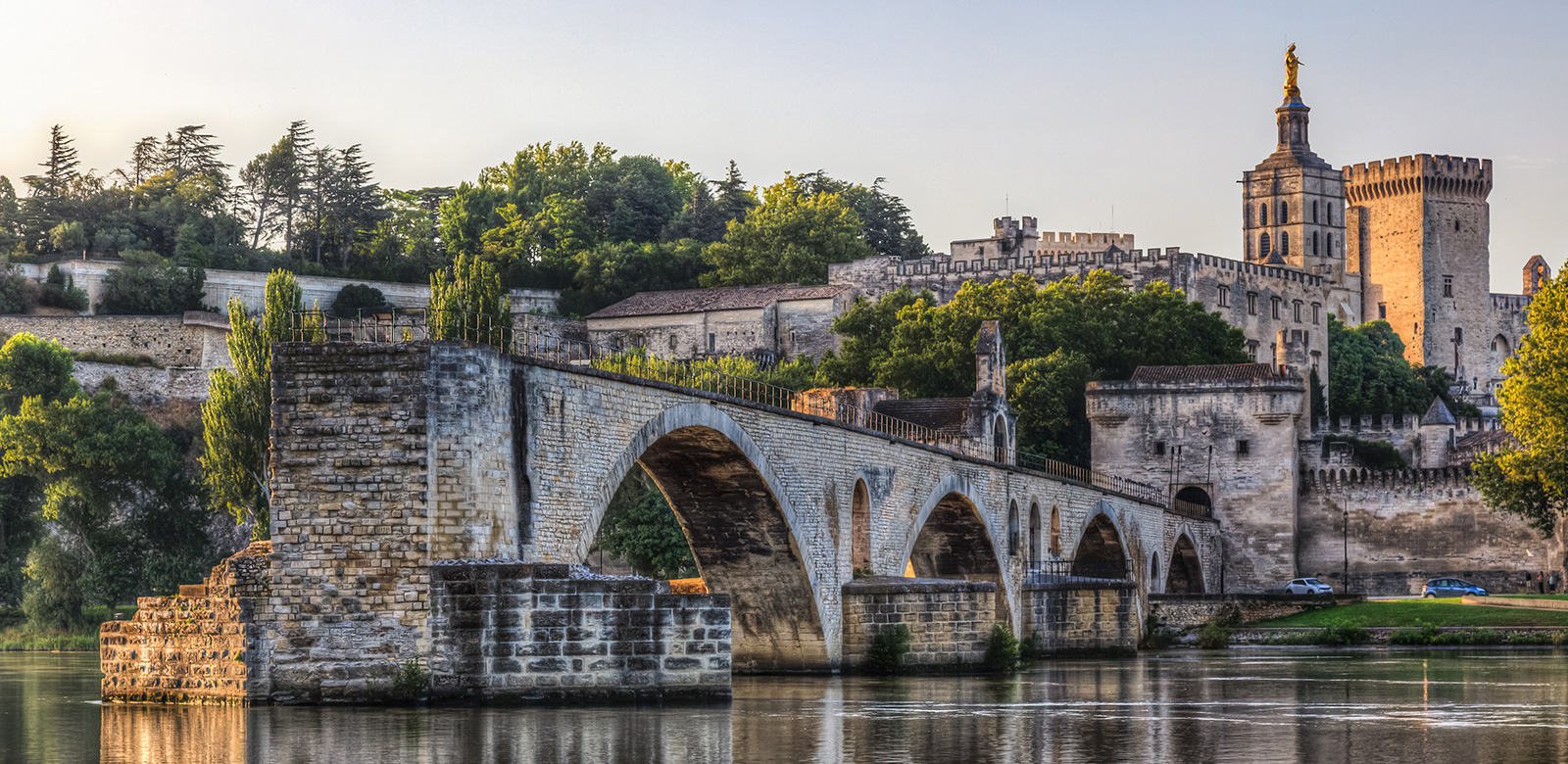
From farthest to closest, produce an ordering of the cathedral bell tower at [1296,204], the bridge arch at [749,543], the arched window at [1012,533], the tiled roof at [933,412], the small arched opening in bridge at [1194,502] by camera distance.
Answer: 1. the cathedral bell tower at [1296,204]
2. the small arched opening in bridge at [1194,502]
3. the tiled roof at [933,412]
4. the arched window at [1012,533]
5. the bridge arch at [749,543]

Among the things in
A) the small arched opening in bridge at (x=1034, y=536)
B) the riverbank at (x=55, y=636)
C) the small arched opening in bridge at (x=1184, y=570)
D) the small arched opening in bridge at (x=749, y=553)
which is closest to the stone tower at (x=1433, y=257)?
the small arched opening in bridge at (x=1184, y=570)

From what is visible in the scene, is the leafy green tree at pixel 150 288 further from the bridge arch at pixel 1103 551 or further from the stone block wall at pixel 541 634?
the stone block wall at pixel 541 634

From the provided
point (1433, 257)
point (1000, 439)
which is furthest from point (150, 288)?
point (1433, 257)

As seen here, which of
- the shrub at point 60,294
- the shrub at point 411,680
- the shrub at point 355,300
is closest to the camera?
the shrub at point 411,680

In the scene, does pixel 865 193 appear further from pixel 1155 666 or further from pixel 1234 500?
pixel 1155 666

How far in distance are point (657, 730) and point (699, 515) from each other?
565 inches

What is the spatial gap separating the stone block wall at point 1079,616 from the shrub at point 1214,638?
6.76 m

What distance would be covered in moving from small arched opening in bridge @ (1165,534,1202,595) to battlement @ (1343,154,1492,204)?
57.1 meters

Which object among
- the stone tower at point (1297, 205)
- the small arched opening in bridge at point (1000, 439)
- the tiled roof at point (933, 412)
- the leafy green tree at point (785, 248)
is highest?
the stone tower at point (1297, 205)

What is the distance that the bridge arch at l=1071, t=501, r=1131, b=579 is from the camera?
5875cm

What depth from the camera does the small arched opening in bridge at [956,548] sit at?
45750 millimetres

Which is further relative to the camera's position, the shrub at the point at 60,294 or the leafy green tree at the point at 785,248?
the leafy green tree at the point at 785,248

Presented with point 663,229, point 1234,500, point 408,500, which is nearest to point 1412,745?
point 408,500

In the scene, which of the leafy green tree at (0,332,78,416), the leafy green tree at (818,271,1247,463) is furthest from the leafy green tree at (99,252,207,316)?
the leafy green tree at (818,271,1247,463)
